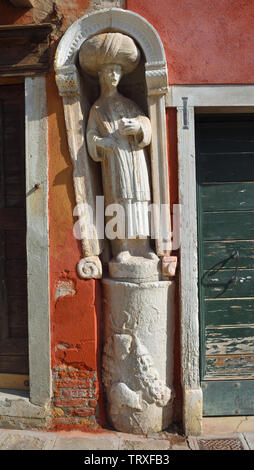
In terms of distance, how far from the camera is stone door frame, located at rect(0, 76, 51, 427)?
3.05 meters

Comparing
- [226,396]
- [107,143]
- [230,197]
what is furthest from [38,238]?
[226,396]

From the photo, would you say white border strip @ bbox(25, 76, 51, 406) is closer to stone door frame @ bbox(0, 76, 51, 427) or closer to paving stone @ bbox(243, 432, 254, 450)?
stone door frame @ bbox(0, 76, 51, 427)

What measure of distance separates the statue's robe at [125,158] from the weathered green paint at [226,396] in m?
1.35

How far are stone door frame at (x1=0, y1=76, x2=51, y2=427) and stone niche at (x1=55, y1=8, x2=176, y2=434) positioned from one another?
23cm

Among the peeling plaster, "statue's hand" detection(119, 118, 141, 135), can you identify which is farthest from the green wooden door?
the peeling plaster

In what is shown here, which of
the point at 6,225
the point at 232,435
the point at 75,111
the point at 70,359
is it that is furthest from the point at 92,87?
the point at 232,435

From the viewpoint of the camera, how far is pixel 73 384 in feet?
10.1

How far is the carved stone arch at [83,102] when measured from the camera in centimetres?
291

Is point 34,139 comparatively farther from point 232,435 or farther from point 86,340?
point 232,435

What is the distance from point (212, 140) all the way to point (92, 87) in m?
1.03

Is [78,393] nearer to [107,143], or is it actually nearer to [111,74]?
[107,143]

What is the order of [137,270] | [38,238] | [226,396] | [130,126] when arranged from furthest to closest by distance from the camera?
[226,396]
[38,238]
[137,270]
[130,126]

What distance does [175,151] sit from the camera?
120 inches

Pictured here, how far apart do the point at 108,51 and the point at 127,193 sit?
3.24ft
